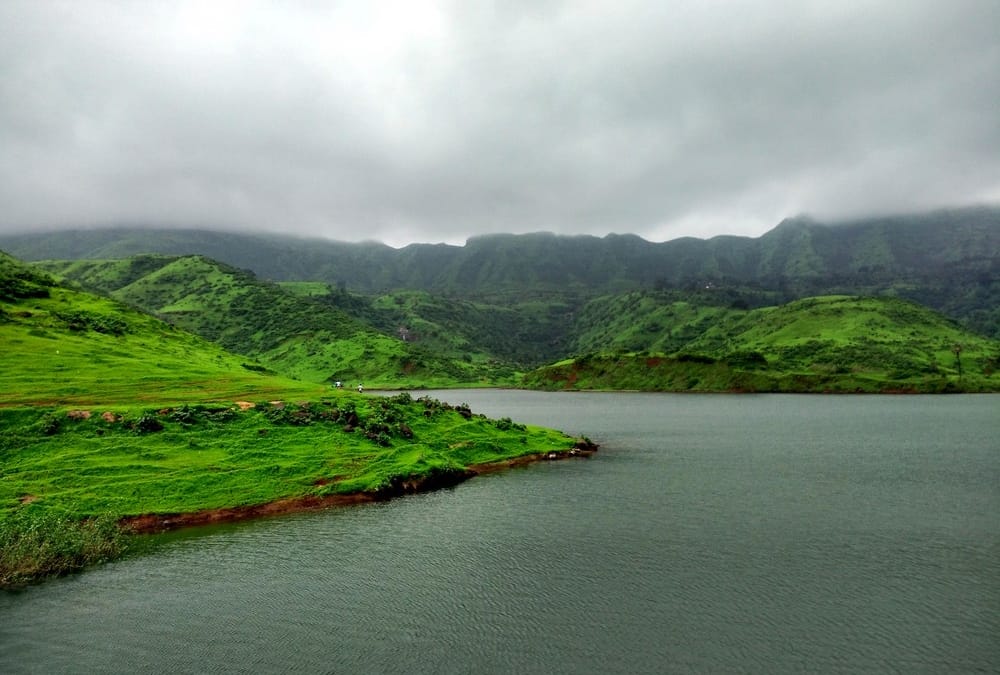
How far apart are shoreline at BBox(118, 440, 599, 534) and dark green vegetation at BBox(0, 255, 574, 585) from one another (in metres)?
0.45

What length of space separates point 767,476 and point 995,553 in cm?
3179

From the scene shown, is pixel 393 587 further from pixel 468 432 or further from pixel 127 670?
pixel 468 432

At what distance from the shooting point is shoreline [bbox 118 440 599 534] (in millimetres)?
56531

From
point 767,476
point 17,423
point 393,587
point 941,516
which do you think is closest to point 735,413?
point 767,476

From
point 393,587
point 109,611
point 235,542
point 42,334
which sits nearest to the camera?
point 109,611

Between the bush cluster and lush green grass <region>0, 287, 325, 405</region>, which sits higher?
lush green grass <region>0, 287, 325, 405</region>

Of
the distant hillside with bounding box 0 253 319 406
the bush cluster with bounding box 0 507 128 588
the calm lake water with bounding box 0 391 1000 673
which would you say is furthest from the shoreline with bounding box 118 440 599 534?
the distant hillside with bounding box 0 253 319 406

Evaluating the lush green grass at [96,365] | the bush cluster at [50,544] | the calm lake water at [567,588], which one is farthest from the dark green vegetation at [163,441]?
the calm lake water at [567,588]

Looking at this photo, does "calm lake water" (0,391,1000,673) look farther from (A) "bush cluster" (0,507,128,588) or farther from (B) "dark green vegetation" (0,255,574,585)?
(B) "dark green vegetation" (0,255,574,585)

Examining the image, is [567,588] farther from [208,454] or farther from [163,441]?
[163,441]

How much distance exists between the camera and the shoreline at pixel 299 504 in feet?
185

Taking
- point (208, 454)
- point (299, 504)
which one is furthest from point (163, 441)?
point (299, 504)

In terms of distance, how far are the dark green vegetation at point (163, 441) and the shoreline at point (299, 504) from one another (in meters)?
0.45

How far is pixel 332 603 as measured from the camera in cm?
3916
